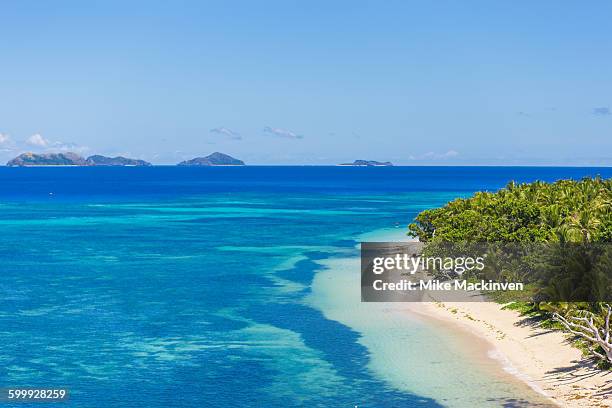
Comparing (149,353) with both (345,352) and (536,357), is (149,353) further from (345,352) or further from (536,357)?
(536,357)

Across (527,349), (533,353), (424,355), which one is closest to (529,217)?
(527,349)

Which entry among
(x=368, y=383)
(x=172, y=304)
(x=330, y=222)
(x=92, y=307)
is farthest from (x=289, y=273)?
(x=330, y=222)

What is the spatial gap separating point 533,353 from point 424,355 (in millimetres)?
6747

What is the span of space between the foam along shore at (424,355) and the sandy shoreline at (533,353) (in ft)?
2.76

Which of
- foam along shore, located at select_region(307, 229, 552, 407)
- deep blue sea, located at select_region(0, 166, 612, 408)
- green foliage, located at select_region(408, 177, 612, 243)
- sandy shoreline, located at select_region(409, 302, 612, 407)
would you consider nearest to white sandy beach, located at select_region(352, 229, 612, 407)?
sandy shoreline, located at select_region(409, 302, 612, 407)

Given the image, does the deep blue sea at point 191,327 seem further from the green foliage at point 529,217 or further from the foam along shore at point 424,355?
the green foliage at point 529,217

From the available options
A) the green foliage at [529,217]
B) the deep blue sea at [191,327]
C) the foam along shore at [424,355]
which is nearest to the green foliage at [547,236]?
the green foliage at [529,217]

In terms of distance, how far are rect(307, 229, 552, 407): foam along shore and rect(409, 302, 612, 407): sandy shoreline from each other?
0.84 meters

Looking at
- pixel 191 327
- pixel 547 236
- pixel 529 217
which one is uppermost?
pixel 529 217

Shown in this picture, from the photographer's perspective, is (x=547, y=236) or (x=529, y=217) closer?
(x=547, y=236)

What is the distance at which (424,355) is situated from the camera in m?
47.1

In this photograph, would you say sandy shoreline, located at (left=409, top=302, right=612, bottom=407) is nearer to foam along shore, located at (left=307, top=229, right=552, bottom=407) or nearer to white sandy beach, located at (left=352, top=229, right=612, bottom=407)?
white sandy beach, located at (left=352, top=229, right=612, bottom=407)

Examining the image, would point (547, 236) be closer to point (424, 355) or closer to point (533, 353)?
point (533, 353)

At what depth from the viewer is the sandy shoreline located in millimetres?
38250
